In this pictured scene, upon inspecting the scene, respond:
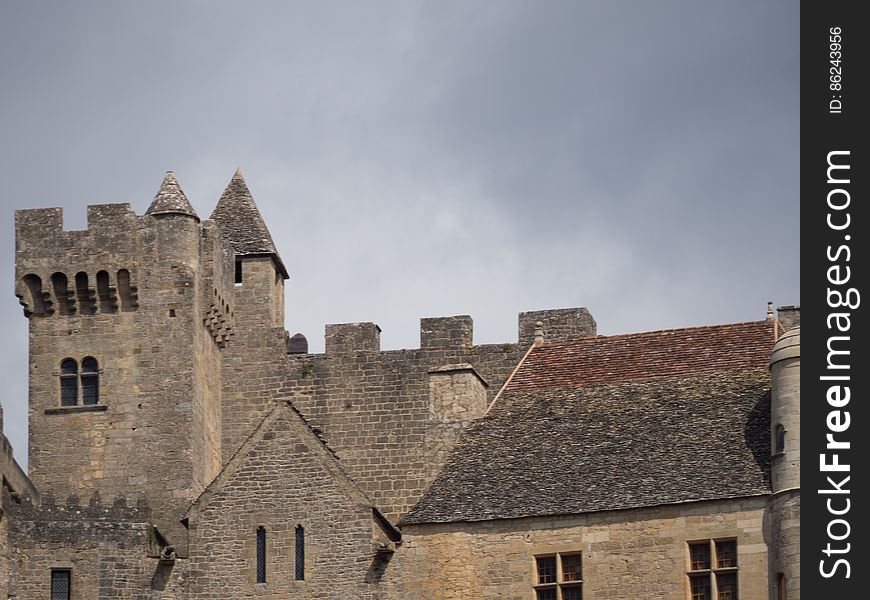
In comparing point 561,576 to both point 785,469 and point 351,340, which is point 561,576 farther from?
point 351,340

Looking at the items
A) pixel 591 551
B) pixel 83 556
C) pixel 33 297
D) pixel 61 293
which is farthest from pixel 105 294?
pixel 591 551

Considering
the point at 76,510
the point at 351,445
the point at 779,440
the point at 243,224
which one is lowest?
the point at 76,510

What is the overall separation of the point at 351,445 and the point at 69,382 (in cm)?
660

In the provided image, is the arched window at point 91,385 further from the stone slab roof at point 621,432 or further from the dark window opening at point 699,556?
the dark window opening at point 699,556

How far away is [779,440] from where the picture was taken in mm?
60562

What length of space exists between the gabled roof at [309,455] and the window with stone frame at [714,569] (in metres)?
6.12

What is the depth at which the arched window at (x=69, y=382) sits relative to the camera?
7006 cm

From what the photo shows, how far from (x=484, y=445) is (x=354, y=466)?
23.4ft

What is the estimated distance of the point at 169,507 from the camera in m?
68.2

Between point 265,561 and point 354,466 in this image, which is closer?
point 265,561

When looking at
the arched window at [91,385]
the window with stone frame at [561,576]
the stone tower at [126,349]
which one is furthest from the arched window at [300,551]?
the arched window at [91,385]
